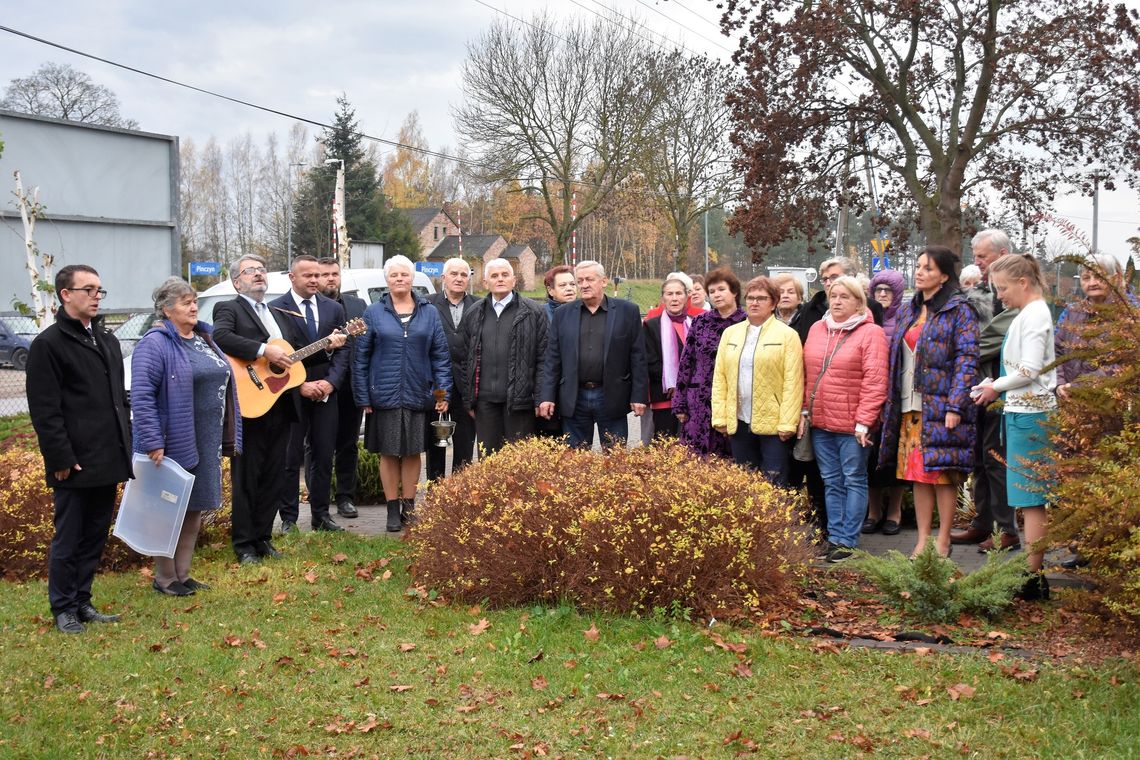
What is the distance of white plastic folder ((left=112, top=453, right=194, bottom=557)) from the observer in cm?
707

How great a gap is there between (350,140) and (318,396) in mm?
52707

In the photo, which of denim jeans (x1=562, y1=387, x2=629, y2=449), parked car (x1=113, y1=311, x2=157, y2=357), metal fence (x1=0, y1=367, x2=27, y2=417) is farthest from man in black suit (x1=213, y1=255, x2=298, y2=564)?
parked car (x1=113, y1=311, x2=157, y2=357)

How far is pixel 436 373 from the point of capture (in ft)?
30.2

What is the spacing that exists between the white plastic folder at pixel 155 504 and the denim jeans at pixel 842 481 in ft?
14.5

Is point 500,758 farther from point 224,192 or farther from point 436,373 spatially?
point 224,192

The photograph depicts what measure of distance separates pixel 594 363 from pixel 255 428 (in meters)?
2.72

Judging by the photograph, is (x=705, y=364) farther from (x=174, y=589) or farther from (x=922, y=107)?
(x=922, y=107)

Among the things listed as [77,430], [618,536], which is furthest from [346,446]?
[618,536]

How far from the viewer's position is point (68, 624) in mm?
6410

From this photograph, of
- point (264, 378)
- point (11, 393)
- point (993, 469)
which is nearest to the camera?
point (993, 469)

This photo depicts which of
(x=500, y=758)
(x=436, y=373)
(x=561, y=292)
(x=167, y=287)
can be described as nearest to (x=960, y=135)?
(x=561, y=292)

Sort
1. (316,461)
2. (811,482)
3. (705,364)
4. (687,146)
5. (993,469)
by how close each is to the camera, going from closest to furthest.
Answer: (993,469) → (705,364) → (811,482) → (316,461) → (687,146)

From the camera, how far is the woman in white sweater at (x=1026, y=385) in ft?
→ 21.3

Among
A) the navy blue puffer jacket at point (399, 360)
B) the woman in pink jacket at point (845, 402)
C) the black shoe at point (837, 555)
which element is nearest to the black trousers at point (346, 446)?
the navy blue puffer jacket at point (399, 360)
